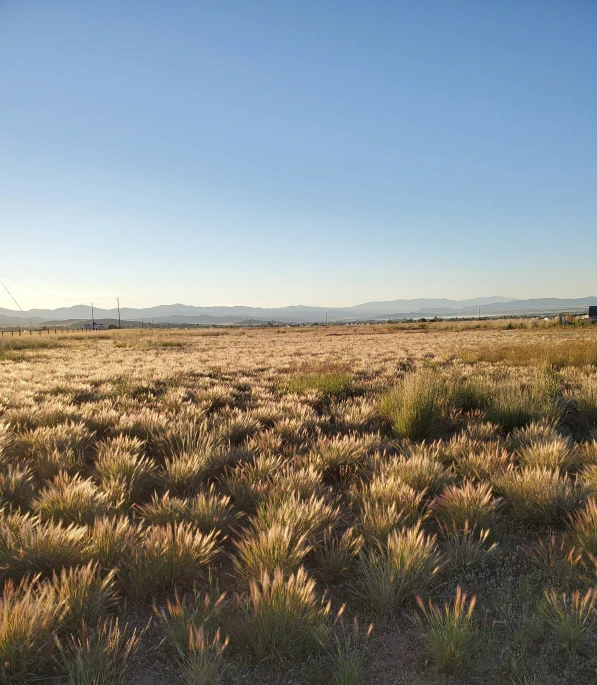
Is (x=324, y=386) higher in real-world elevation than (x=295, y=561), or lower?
higher

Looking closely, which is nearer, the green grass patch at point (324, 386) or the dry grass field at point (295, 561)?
the dry grass field at point (295, 561)

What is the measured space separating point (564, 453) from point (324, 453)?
8.48 ft

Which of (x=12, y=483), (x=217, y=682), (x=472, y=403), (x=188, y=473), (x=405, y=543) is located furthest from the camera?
(x=472, y=403)

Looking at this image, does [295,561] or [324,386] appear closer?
[295,561]

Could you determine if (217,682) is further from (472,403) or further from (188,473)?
(472,403)

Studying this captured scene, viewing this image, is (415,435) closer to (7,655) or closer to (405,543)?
(405,543)

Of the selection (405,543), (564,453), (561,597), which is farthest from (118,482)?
(564,453)

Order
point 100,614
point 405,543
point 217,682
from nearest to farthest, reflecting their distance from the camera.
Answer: point 217,682, point 100,614, point 405,543

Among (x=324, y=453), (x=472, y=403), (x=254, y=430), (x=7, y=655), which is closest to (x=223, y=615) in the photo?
(x=7, y=655)

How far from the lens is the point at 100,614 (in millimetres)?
2184

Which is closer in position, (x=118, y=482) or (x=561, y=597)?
(x=561, y=597)

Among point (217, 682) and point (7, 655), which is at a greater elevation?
point (7, 655)

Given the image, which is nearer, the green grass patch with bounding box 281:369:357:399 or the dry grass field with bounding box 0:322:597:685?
the dry grass field with bounding box 0:322:597:685

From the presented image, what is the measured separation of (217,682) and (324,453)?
2.82 meters
